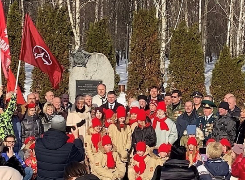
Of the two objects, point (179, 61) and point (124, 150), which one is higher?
point (179, 61)

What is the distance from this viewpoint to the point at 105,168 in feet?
22.4

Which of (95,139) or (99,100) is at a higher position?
(99,100)

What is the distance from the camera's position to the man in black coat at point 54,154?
5.17 meters

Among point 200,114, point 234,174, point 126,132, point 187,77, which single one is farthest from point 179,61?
point 234,174

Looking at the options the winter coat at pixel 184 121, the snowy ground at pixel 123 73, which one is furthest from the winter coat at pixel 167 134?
the snowy ground at pixel 123 73

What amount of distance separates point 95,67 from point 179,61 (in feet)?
14.7

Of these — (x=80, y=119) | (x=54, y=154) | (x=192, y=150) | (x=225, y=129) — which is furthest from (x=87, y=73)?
(x=54, y=154)

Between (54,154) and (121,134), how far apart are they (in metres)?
2.55

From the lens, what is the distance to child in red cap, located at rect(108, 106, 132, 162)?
7520mm

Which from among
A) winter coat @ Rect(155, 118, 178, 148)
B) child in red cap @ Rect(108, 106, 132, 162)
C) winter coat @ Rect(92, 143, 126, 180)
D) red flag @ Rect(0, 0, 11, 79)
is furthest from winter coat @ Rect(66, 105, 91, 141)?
red flag @ Rect(0, 0, 11, 79)

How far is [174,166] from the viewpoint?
469 cm

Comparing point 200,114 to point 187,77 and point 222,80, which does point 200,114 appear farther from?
point 222,80

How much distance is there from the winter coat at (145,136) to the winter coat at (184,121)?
1.02 meters

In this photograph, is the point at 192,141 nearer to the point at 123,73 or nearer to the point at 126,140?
the point at 126,140
